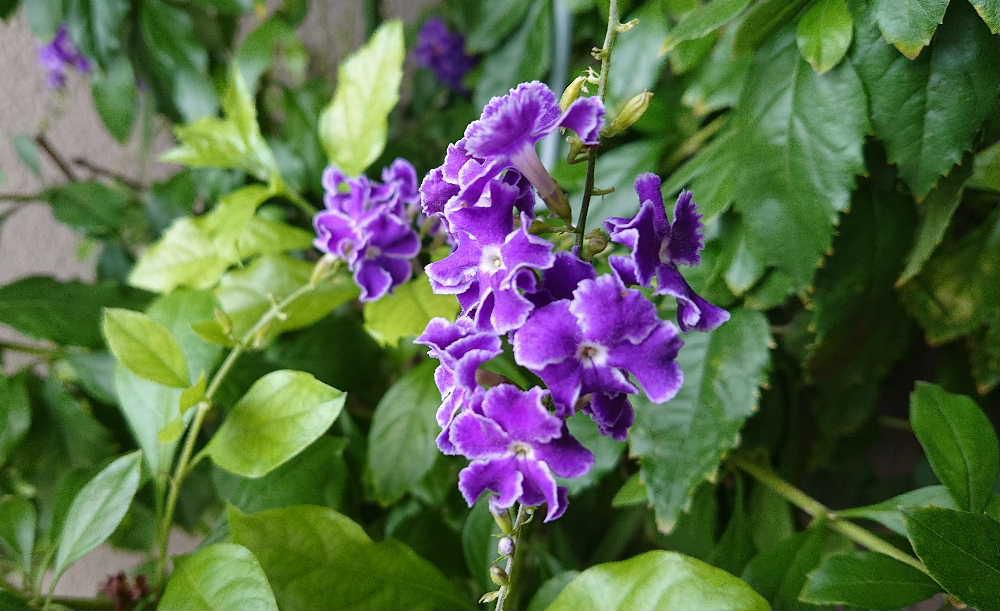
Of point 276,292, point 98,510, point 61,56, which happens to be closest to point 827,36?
point 276,292

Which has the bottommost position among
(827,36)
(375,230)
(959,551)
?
(959,551)

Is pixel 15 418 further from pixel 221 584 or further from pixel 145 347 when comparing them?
pixel 221 584

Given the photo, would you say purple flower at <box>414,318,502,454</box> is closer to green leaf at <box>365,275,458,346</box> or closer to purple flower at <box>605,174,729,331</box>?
purple flower at <box>605,174,729,331</box>

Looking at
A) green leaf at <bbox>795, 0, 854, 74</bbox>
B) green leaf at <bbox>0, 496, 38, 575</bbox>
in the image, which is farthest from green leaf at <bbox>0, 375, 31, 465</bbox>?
green leaf at <bbox>795, 0, 854, 74</bbox>

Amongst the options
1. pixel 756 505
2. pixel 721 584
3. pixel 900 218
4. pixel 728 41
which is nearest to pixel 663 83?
pixel 728 41

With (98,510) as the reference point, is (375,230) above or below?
above

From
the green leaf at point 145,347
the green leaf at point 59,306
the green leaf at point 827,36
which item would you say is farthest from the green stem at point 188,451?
the green leaf at point 827,36

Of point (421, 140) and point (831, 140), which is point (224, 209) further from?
point (831, 140)
